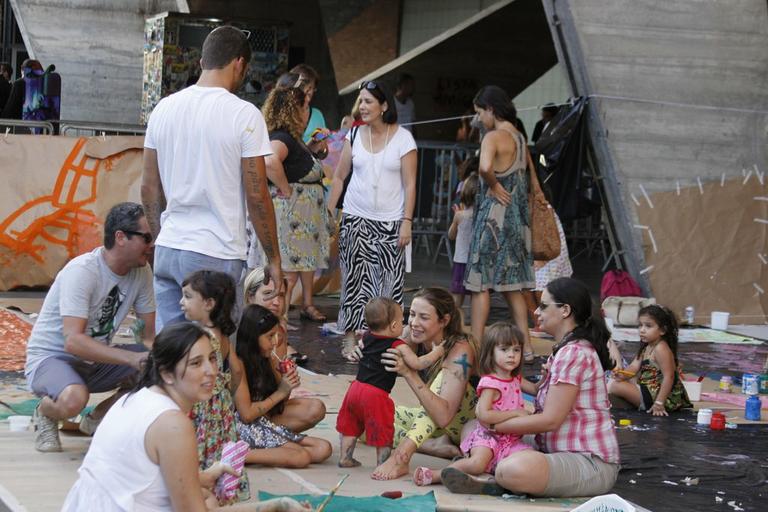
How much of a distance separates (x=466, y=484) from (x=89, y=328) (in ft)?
6.26

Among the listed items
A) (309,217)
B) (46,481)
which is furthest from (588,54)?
(46,481)

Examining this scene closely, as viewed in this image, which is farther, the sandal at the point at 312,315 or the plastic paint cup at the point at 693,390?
the sandal at the point at 312,315

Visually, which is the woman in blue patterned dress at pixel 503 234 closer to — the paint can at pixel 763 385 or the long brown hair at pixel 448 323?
the paint can at pixel 763 385

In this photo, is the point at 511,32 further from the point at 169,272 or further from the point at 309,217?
the point at 169,272

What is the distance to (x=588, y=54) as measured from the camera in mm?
11445

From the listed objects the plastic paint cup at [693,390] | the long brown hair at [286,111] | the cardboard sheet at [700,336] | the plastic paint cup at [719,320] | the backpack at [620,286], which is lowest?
the plastic paint cup at [693,390]

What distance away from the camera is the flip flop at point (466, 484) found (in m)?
5.39

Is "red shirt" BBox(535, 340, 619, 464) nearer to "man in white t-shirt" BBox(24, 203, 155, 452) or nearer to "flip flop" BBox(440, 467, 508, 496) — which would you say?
"flip flop" BBox(440, 467, 508, 496)

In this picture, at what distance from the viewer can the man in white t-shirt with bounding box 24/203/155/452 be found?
5.76m

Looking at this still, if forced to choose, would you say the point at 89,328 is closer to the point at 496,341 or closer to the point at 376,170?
the point at 496,341

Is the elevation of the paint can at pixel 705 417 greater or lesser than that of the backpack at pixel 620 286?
lesser

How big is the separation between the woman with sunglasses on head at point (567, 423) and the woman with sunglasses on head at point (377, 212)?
309 centimetres

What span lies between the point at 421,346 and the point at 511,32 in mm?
12796

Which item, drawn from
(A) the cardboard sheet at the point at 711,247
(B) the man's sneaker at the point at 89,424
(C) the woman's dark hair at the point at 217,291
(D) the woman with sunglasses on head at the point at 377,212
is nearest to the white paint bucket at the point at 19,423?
(B) the man's sneaker at the point at 89,424
